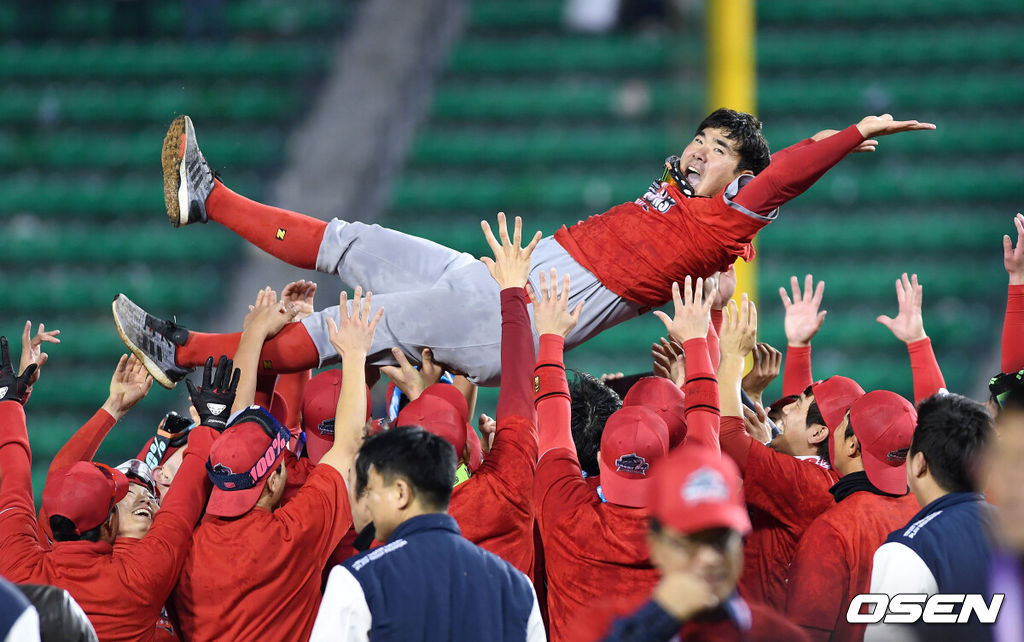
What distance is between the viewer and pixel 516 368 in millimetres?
2646

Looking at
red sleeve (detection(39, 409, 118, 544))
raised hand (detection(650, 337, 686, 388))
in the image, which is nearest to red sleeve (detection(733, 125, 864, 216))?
raised hand (detection(650, 337, 686, 388))

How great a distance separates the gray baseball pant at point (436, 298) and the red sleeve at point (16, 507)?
2.61 feet

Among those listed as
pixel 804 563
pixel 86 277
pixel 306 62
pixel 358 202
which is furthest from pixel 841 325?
pixel 804 563

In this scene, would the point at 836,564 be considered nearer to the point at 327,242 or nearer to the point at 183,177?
the point at 327,242

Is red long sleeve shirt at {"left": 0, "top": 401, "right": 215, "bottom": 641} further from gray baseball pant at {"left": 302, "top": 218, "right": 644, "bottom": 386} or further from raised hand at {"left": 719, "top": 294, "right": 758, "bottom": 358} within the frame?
raised hand at {"left": 719, "top": 294, "right": 758, "bottom": 358}

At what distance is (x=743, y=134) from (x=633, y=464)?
1.38 meters

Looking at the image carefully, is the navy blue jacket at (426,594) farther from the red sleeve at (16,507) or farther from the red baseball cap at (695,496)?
the red sleeve at (16,507)

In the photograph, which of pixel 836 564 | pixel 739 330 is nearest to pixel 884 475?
pixel 836 564

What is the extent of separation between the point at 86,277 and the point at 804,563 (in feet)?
23.7

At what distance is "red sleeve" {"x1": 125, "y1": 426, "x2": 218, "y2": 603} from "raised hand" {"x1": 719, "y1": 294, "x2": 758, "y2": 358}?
127 centimetres

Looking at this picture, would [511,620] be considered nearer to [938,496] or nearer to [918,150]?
[938,496]

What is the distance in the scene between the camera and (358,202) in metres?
9.07

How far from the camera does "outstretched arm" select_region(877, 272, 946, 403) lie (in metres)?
3.19

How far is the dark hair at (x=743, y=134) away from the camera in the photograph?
339 centimetres
